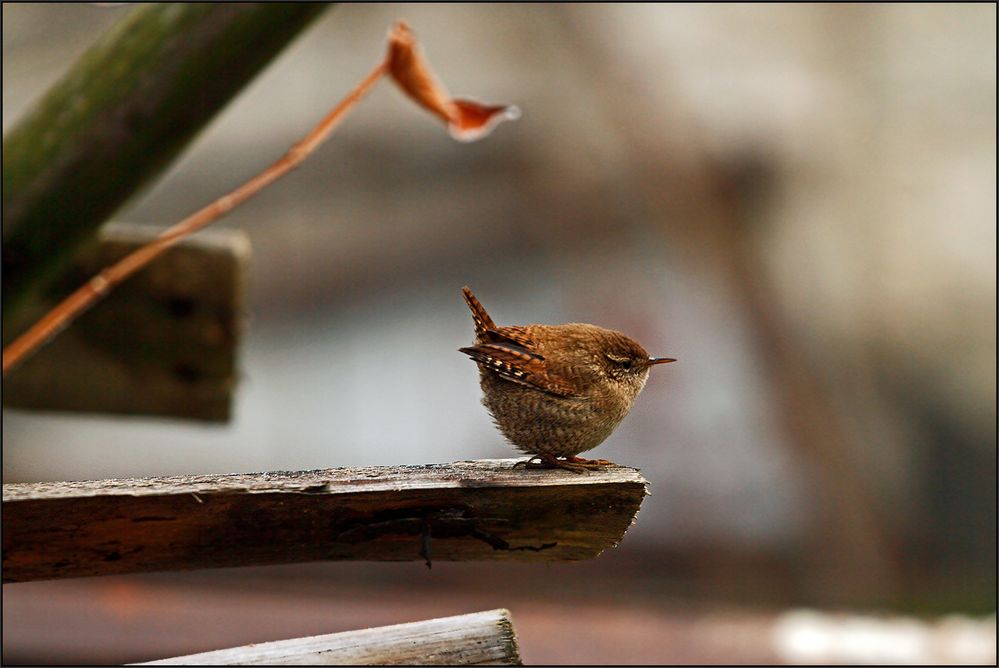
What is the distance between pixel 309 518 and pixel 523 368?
1.00 meters

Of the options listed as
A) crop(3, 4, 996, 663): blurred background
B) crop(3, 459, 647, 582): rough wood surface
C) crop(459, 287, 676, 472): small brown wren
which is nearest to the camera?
crop(3, 459, 647, 582): rough wood surface

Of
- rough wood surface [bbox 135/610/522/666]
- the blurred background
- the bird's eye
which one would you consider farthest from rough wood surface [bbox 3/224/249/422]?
the blurred background

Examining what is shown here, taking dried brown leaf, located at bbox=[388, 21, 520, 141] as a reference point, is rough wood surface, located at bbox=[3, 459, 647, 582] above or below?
below

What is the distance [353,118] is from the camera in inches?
228

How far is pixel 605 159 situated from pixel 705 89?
653 millimetres

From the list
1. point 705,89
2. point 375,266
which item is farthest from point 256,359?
point 705,89

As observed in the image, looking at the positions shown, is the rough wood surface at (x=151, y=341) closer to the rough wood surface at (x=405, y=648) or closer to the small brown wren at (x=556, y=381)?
the small brown wren at (x=556, y=381)

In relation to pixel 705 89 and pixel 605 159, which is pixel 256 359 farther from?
pixel 705 89

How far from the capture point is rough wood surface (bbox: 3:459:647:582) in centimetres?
97

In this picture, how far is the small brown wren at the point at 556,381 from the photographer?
6.39 ft

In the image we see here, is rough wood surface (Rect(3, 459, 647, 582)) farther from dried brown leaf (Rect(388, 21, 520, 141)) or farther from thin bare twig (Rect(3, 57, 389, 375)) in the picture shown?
dried brown leaf (Rect(388, 21, 520, 141))

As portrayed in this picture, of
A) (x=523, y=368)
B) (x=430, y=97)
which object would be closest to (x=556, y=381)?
(x=523, y=368)

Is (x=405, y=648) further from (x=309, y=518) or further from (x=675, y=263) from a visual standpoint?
(x=675, y=263)

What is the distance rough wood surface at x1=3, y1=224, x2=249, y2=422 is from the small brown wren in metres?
0.53
